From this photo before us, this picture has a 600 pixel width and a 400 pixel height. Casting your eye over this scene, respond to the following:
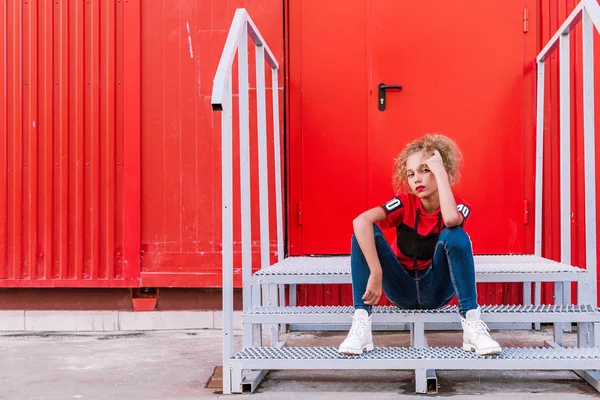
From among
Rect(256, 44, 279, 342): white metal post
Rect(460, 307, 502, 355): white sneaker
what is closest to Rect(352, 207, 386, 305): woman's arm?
Rect(460, 307, 502, 355): white sneaker

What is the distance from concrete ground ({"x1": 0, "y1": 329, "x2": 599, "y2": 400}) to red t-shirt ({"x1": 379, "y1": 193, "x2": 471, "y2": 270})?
1.66 feet

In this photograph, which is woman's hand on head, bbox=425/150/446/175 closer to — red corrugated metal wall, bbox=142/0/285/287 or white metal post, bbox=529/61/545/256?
white metal post, bbox=529/61/545/256

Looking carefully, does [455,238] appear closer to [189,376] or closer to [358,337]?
[358,337]

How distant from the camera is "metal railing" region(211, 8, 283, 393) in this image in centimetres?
254

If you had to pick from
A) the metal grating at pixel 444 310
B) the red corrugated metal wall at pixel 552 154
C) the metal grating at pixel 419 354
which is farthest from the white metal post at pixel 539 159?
the metal grating at pixel 419 354

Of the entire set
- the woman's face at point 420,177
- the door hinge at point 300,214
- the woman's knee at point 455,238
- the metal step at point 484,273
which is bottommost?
the metal step at point 484,273

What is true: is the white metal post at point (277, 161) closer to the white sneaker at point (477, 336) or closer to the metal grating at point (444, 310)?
the metal grating at point (444, 310)

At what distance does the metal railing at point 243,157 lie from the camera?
8.34ft

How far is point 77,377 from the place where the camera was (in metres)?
2.86

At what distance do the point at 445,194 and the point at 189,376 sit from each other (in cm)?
132

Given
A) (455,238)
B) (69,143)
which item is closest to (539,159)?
(455,238)

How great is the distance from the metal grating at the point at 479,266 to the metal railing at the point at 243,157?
15 cm

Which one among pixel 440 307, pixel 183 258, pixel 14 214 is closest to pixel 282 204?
pixel 183 258

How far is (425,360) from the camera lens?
2.41 meters
